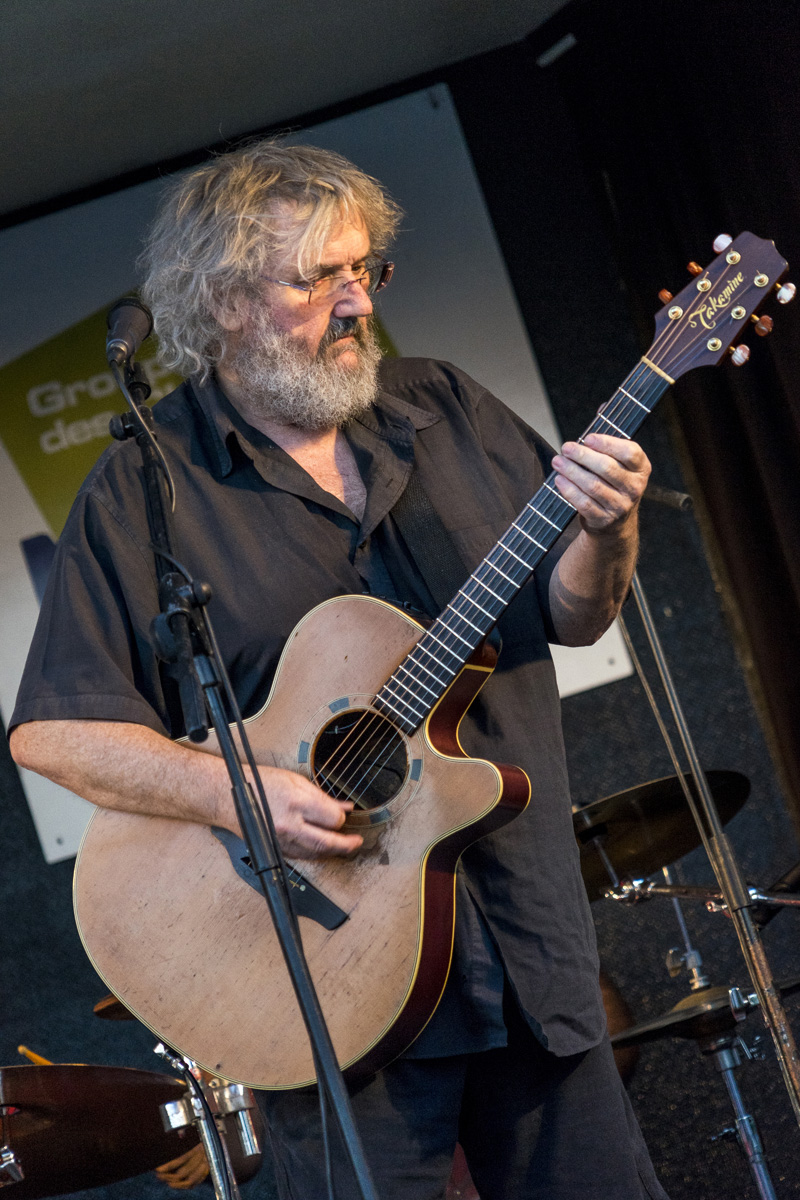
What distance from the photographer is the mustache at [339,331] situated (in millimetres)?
2219

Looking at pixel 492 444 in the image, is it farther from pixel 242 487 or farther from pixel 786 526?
pixel 786 526

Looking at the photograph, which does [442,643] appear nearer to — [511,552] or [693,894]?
[511,552]

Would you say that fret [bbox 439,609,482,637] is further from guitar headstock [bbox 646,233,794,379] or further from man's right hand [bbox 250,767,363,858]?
guitar headstock [bbox 646,233,794,379]

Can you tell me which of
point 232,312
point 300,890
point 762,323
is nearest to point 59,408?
point 232,312

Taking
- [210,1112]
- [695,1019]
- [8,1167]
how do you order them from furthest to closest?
[695,1019] < [210,1112] < [8,1167]

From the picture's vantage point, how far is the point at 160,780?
73.5 inches

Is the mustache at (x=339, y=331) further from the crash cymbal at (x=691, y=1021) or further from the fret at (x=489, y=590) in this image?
the crash cymbal at (x=691, y=1021)

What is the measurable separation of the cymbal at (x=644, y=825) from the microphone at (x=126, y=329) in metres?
1.56

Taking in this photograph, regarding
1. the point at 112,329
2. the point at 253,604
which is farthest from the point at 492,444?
the point at 112,329

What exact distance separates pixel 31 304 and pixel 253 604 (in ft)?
7.74

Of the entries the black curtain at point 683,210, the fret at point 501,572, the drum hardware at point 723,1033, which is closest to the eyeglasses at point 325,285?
the fret at point 501,572

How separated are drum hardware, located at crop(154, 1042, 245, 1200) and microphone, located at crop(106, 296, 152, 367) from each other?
5.14 feet

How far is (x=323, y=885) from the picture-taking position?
5.92 ft

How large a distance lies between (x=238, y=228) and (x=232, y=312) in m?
0.16
